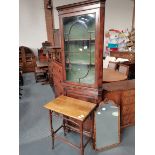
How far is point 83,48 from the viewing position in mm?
1976

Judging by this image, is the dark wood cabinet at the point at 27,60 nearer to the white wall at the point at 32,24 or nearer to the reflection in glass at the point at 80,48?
A: the white wall at the point at 32,24

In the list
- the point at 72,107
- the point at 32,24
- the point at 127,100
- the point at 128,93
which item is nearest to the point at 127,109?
the point at 127,100

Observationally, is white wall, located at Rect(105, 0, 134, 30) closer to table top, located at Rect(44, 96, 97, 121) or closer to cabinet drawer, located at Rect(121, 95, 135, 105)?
cabinet drawer, located at Rect(121, 95, 135, 105)

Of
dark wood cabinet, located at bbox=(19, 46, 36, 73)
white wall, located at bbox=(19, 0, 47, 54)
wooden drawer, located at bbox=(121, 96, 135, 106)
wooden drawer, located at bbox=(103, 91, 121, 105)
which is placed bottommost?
wooden drawer, located at bbox=(121, 96, 135, 106)

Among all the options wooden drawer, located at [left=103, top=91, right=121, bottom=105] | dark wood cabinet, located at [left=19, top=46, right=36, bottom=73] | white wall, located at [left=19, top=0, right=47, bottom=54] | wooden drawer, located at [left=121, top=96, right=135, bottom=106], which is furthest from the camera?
dark wood cabinet, located at [left=19, top=46, right=36, bottom=73]

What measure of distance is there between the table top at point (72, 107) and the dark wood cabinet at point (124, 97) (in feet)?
1.30

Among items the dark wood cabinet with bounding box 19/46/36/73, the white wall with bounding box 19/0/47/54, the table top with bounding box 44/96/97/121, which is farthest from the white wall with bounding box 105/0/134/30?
the table top with bounding box 44/96/97/121

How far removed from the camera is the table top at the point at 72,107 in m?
1.63

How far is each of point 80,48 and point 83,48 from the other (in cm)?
5

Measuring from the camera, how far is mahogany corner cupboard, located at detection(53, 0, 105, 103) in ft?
5.49

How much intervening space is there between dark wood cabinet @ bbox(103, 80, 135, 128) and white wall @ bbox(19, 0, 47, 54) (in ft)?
16.7

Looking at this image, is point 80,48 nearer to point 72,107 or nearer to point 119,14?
point 72,107

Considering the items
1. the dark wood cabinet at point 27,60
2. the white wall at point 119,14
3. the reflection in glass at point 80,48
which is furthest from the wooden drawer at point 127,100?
the dark wood cabinet at point 27,60
